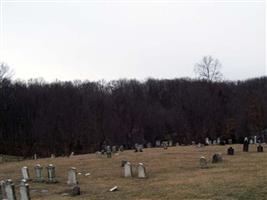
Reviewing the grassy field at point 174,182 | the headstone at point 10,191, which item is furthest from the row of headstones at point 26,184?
the grassy field at point 174,182

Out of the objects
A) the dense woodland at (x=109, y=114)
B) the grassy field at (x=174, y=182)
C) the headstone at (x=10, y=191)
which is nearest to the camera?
the grassy field at (x=174, y=182)

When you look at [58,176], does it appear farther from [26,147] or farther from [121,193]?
[26,147]

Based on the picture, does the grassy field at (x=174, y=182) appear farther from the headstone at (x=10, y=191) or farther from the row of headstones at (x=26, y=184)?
the headstone at (x=10, y=191)

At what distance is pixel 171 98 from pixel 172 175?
67086mm

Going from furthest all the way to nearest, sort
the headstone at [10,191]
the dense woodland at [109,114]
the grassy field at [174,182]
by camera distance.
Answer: the dense woodland at [109,114] < the headstone at [10,191] < the grassy field at [174,182]

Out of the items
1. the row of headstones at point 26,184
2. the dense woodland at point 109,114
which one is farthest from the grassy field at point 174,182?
the dense woodland at point 109,114

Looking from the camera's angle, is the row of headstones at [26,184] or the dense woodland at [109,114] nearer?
the row of headstones at [26,184]

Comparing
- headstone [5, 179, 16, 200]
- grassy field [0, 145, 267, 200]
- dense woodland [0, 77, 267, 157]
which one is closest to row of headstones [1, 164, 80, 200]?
headstone [5, 179, 16, 200]

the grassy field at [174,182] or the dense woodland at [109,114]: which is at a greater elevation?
the dense woodland at [109,114]

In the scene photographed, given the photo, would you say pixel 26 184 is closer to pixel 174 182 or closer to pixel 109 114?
pixel 174 182

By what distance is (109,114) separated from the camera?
7938 cm

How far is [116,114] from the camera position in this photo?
7962 cm

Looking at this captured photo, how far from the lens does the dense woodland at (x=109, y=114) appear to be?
7119 centimetres

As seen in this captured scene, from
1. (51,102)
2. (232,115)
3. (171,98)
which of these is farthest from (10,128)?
(232,115)
